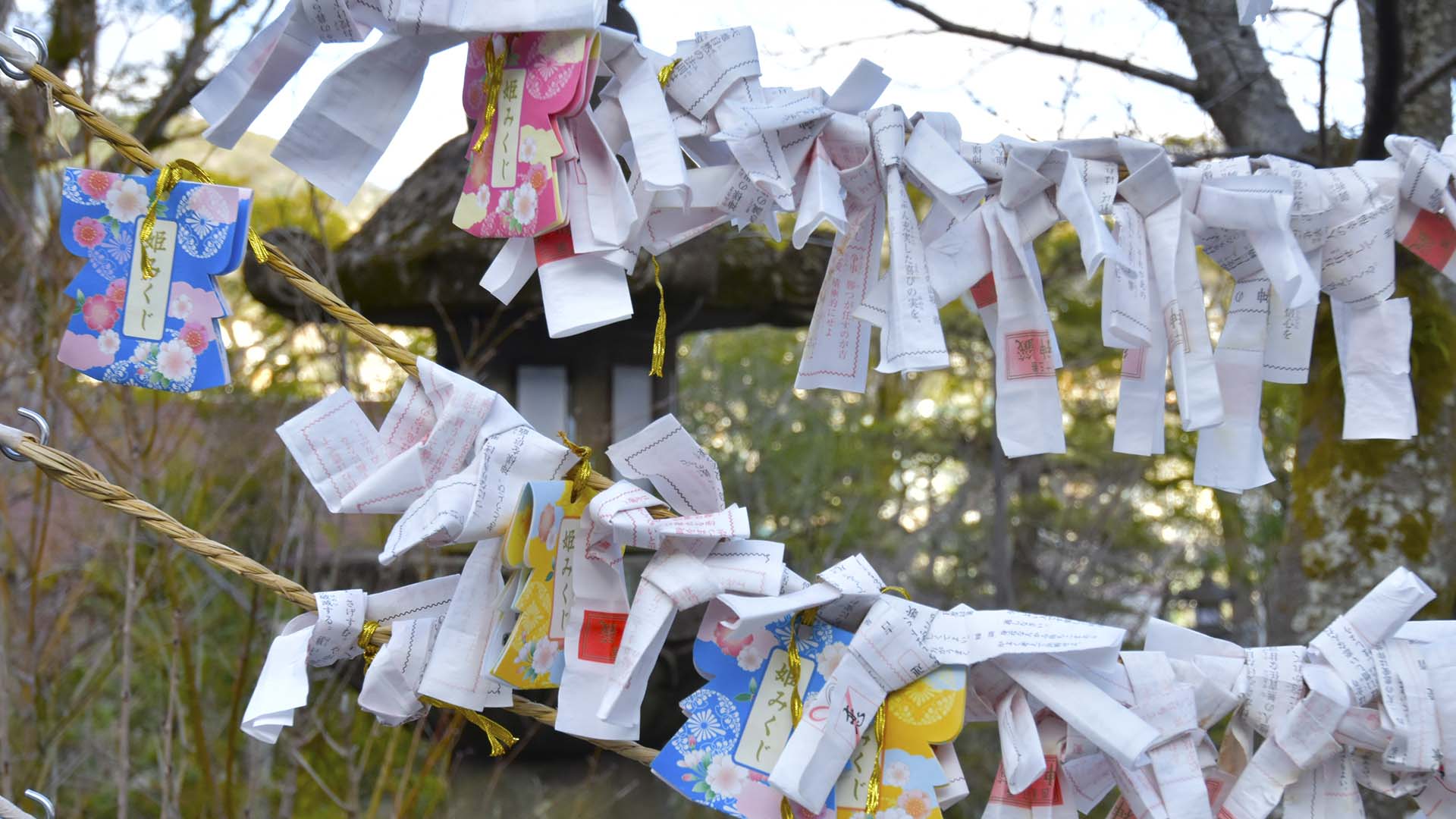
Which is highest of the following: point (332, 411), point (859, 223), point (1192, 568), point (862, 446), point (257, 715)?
point (859, 223)

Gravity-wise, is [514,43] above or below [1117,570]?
above

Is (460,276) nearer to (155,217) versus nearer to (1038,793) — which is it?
(155,217)

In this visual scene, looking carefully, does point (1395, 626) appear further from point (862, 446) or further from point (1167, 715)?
point (862, 446)

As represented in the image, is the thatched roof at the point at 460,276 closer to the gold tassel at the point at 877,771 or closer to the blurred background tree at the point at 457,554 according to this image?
the blurred background tree at the point at 457,554

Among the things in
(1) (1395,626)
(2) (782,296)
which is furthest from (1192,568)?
(1) (1395,626)

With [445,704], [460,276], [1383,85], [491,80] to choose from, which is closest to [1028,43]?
[1383,85]

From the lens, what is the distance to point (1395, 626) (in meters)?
0.66

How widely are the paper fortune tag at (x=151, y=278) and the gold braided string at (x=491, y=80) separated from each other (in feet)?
0.45

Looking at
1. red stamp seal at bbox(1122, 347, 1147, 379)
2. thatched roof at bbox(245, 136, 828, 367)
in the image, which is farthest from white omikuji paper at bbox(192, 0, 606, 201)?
thatched roof at bbox(245, 136, 828, 367)

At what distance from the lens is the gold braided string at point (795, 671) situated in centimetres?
62

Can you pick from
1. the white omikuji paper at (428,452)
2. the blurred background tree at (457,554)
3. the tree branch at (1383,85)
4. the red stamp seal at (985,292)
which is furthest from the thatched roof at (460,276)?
the white omikuji paper at (428,452)

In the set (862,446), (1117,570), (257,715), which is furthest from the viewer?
(1117,570)

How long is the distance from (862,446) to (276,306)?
215 cm

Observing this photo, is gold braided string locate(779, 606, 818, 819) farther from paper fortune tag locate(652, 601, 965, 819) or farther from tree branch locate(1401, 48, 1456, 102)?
tree branch locate(1401, 48, 1456, 102)
